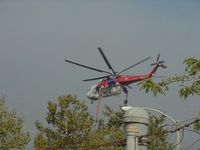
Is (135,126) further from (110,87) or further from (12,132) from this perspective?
(110,87)

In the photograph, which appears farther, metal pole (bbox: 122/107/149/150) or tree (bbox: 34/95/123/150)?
tree (bbox: 34/95/123/150)

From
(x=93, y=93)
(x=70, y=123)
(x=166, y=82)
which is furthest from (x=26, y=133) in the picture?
(x=93, y=93)

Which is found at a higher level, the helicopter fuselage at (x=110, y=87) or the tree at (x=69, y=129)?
the helicopter fuselage at (x=110, y=87)

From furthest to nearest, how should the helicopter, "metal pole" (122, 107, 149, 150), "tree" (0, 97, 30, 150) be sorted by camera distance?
the helicopter → "tree" (0, 97, 30, 150) → "metal pole" (122, 107, 149, 150)

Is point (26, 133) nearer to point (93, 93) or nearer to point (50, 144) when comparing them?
point (50, 144)

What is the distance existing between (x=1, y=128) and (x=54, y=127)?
11475mm

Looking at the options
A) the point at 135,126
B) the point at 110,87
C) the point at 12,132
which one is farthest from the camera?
the point at 110,87

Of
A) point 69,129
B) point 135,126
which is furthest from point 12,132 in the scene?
point 135,126

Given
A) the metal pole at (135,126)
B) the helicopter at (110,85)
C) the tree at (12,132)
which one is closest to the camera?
the metal pole at (135,126)

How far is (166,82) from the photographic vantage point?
736 centimetres

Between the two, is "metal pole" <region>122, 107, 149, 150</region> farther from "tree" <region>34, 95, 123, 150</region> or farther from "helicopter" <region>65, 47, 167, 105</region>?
"helicopter" <region>65, 47, 167, 105</region>

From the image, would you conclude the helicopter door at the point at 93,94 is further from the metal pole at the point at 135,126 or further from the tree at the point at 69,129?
the metal pole at the point at 135,126

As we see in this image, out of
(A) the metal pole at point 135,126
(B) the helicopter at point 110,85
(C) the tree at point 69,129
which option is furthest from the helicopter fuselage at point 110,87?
(A) the metal pole at point 135,126

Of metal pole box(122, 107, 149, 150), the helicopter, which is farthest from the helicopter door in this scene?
metal pole box(122, 107, 149, 150)
